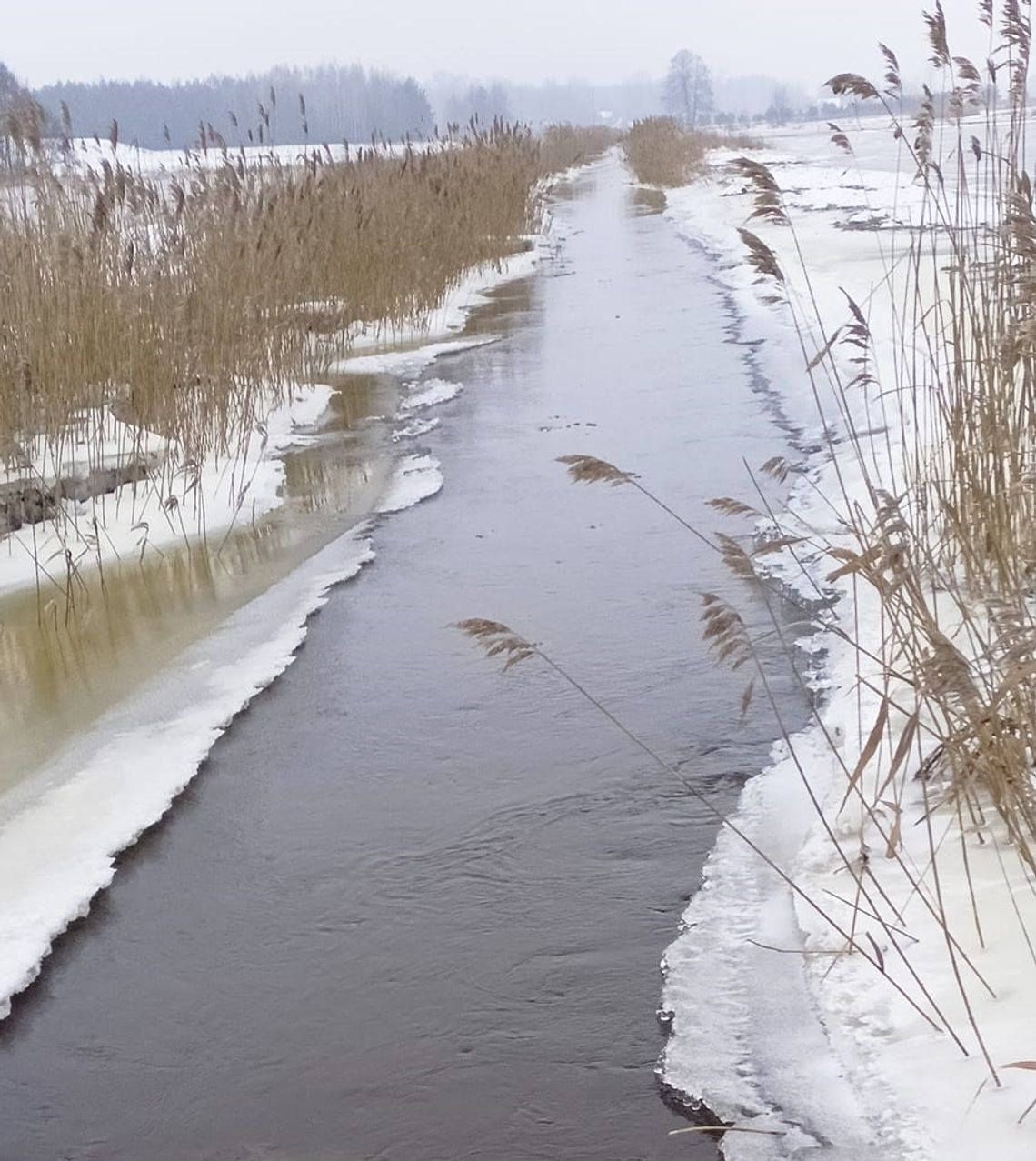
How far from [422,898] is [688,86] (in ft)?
490

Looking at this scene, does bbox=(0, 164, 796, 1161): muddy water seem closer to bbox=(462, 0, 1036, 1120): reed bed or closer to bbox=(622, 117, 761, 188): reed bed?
bbox=(462, 0, 1036, 1120): reed bed

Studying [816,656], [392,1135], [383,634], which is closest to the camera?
[392,1135]

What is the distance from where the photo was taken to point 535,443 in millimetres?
8062

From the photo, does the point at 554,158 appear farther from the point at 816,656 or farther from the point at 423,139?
the point at 816,656

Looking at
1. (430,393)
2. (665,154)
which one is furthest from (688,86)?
(430,393)

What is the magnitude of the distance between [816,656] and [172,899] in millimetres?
2099

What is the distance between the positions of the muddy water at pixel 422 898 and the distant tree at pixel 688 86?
140323 millimetres

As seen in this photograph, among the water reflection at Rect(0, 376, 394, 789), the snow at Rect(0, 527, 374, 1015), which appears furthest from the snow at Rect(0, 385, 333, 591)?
the snow at Rect(0, 527, 374, 1015)

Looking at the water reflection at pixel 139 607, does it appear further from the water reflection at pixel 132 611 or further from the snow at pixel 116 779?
the snow at pixel 116 779

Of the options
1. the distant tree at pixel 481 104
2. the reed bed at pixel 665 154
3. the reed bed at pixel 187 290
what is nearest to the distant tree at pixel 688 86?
the distant tree at pixel 481 104

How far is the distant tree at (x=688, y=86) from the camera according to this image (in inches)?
5561

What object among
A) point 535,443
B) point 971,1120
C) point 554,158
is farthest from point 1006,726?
point 554,158

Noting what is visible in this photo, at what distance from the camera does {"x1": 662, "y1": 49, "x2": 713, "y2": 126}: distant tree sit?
463ft

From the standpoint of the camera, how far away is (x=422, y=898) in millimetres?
3291
